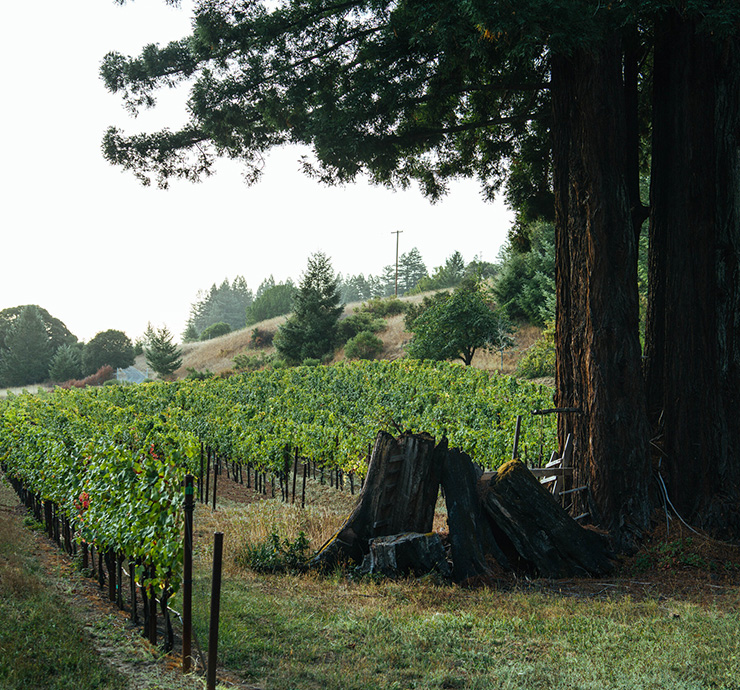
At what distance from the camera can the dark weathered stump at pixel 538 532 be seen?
743cm

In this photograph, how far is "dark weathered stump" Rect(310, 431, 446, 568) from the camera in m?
7.72

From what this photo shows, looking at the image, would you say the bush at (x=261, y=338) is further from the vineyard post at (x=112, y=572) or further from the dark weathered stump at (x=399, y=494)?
the vineyard post at (x=112, y=572)

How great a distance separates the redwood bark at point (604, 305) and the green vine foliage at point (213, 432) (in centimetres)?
258

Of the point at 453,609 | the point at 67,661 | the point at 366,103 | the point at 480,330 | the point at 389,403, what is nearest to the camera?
the point at 67,661

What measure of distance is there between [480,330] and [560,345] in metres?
20.6

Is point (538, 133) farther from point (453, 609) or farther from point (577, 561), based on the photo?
point (453, 609)

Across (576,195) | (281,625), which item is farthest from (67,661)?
(576,195)

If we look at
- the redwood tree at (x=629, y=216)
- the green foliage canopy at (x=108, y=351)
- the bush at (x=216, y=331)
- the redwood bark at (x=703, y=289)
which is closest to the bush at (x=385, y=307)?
the green foliage canopy at (x=108, y=351)

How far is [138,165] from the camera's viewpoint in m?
11.4

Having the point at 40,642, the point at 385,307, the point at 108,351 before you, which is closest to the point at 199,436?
the point at 40,642

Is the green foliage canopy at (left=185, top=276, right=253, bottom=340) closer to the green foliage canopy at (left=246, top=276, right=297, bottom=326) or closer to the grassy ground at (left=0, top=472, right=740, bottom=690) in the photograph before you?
the green foliage canopy at (left=246, top=276, right=297, bottom=326)

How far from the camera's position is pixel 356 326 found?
44.8 metres

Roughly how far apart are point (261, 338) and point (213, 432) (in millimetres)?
40806

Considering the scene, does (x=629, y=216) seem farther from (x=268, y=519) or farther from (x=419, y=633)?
(x=268, y=519)
